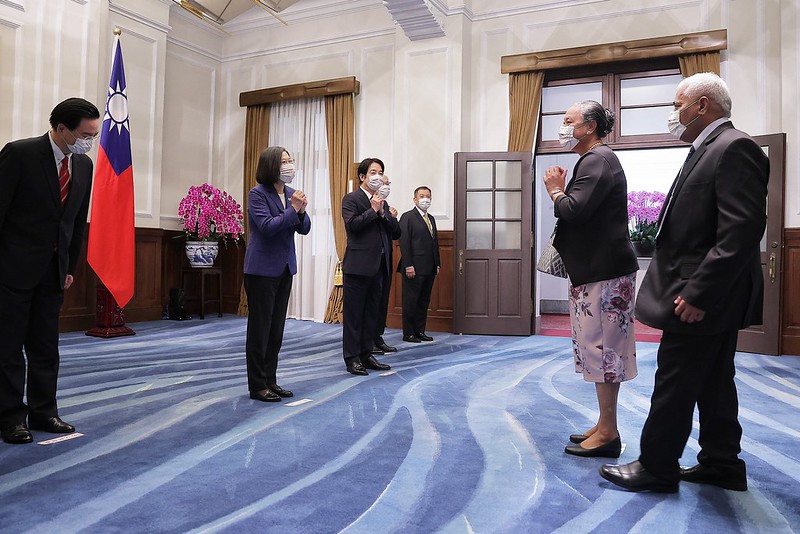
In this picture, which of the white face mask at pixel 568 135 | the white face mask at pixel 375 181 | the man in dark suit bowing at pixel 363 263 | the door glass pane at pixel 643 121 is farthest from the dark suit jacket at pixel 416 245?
the white face mask at pixel 568 135

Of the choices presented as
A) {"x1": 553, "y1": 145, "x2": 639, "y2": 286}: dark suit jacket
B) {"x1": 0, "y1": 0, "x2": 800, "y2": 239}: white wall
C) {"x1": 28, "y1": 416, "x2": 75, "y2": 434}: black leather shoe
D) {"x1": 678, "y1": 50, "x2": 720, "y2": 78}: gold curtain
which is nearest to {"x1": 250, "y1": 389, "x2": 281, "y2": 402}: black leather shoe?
{"x1": 28, "y1": 416, "x2": 75, "y2": 434}: black leather shoe

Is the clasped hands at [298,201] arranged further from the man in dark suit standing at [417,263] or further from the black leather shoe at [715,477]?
the man in dark suit standing at [417,263]

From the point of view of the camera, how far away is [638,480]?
6.55 feet

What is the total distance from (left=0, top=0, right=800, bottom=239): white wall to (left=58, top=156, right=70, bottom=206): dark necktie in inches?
146

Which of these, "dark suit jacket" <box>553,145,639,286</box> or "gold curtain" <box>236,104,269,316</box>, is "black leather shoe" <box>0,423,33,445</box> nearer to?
"dark suit jacket" <box>553,145,639,286</box>

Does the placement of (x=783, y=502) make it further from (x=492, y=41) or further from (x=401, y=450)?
(x=492, y=41)

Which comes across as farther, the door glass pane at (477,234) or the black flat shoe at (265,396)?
the door glass pane at (477,234)

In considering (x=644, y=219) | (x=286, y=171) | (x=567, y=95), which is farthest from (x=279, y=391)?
(x=644, y=219)

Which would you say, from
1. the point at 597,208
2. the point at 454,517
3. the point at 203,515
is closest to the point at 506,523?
the point at 454,517

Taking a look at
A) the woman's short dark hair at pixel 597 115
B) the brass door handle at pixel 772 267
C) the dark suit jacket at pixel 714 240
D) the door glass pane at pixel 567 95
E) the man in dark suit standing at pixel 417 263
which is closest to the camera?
the dark suit jacket at pixel 714 240

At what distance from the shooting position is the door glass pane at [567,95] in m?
6.25

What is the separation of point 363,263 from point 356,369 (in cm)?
70

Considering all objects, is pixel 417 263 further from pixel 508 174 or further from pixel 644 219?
pixel 644 219

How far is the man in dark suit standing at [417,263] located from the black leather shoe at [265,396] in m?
2.62
